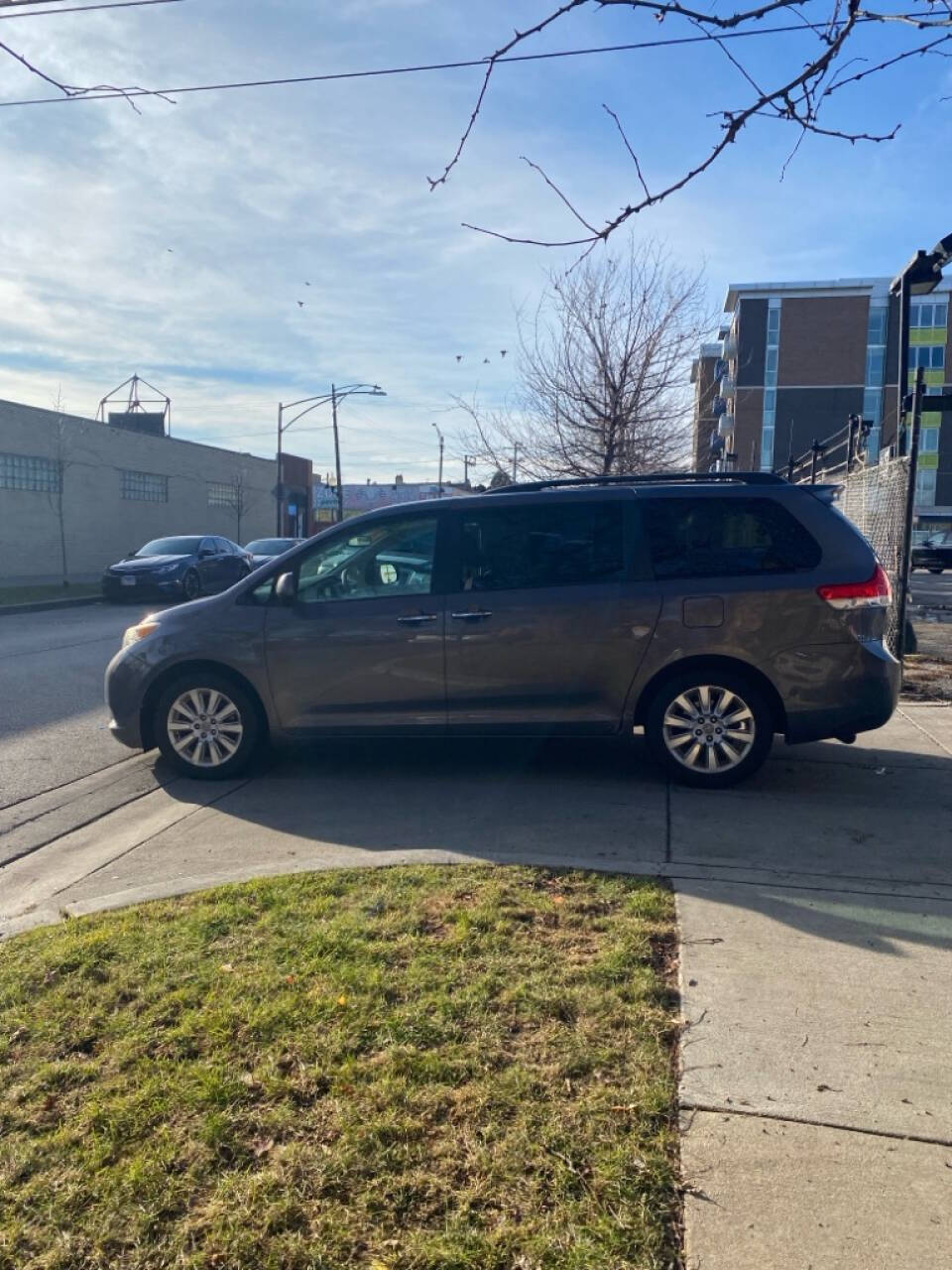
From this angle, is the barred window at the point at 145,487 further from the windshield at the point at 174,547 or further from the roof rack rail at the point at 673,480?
the roof rack rail at the point at 673,480

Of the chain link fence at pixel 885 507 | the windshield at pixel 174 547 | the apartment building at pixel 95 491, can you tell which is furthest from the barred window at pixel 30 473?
the chain link fence at pixel 885 507

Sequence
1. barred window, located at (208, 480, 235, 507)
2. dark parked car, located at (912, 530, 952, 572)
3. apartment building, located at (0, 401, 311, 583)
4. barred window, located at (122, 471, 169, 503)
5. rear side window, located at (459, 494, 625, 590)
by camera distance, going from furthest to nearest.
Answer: barred window, located at (208, 480, 235, 507), barred window, located at (122, 471, 169, 503), apartment building, located at (0, 401, 311, 583), dark parked car, located at (912, 530, 952, 572), rear side window, located at (459, 494, 625, 590)

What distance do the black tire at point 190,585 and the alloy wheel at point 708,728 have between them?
61.0ft

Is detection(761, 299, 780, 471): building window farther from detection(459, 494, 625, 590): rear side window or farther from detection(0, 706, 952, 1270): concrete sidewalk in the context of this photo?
detection(459, 494, 625, 590): rear side window

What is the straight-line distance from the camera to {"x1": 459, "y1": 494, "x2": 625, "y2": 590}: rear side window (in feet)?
20.2

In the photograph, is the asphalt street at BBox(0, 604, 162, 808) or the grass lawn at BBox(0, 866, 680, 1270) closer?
the grass lawn at BBox(0, 866, 680, 1270)

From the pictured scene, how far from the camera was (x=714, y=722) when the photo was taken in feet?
19.5

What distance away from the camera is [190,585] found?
2322 cm

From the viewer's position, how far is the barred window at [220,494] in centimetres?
4331

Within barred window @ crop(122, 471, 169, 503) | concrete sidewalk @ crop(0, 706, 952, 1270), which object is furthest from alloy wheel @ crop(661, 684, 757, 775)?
barred window @ crop(122, 471, 169, 503)

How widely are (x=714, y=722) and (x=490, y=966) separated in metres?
2.88

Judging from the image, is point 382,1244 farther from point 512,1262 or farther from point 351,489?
point 351,489

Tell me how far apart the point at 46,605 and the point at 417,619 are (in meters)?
17.3

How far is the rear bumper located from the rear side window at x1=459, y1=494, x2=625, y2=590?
1.22 m
